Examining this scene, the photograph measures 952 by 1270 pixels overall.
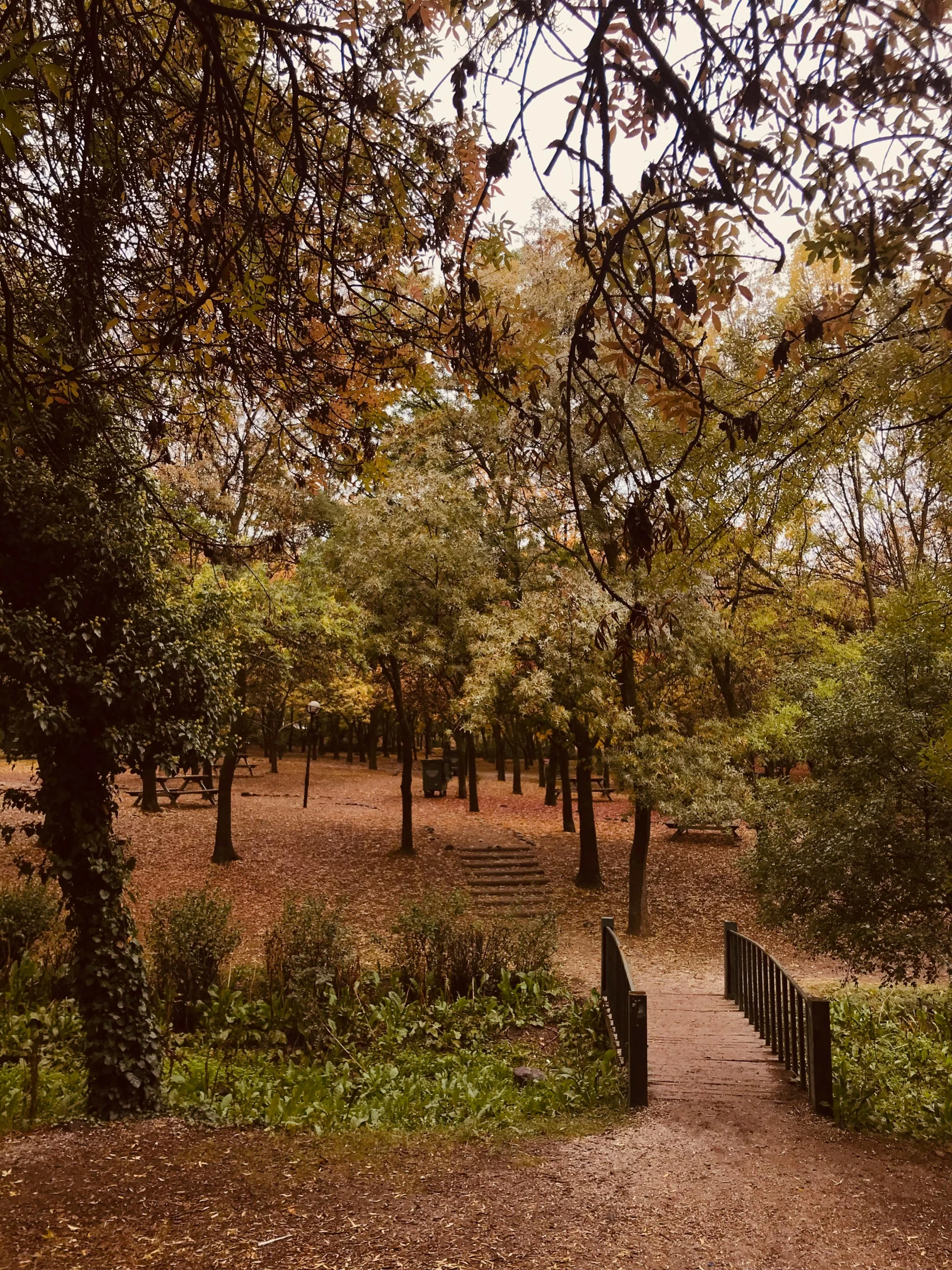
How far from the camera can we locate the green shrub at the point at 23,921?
34.9ft

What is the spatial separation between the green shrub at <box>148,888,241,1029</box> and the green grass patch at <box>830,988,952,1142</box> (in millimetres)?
6556

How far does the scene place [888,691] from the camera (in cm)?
904

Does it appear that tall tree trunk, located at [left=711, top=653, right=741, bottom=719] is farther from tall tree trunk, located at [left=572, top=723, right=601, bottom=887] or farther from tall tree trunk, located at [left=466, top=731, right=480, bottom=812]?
tall tree trunk, located at [left=466, top=731, right=480, bottom=812]

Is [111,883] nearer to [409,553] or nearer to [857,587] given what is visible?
[409,553]

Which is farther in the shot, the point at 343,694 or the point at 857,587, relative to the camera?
the point at 343,694

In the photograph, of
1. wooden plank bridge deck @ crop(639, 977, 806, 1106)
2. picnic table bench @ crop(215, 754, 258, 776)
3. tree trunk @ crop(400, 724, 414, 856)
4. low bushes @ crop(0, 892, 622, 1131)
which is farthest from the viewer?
picnic table bench @ crop(215, 754, 258, 776)

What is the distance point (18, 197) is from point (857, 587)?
18440mm

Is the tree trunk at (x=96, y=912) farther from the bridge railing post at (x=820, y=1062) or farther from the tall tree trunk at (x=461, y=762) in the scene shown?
the tall tree trunk at (x=461, y=762)

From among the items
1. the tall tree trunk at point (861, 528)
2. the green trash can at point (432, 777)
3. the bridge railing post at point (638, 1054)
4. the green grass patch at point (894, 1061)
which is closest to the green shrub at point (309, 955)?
the bridge railing post at point (638, 1054)

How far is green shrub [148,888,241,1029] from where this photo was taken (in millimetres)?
9547

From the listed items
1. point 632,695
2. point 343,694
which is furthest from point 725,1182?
point 343,694

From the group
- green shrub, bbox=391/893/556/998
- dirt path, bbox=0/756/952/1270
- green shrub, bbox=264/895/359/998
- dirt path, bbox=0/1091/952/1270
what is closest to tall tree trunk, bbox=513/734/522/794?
green shrub, bbox=391/893/556/998

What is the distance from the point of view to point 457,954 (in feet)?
36.1

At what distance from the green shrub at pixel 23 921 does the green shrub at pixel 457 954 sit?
4.34 m
